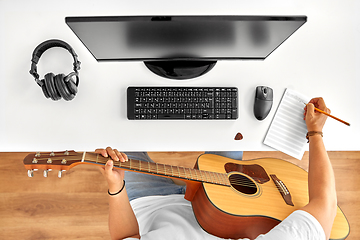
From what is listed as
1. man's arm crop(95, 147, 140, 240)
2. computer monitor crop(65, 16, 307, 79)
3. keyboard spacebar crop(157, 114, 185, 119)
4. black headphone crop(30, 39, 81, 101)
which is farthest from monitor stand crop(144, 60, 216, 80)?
man's arm crop(95, 147, 140, 240)

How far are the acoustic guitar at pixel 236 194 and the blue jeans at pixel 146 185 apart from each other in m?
0.14

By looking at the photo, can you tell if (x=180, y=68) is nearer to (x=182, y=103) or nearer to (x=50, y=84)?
(x=182, y=103)

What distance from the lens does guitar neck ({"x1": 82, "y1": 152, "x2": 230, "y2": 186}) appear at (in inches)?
25.7

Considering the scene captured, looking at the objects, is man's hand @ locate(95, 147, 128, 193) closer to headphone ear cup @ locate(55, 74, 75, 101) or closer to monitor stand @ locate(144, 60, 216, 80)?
headphone ear cup @ locate(55, 74, 75, 101)

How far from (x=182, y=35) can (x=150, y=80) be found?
1.07 feet

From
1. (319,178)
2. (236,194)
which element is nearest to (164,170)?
(236,194)

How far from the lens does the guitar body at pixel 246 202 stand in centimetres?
77

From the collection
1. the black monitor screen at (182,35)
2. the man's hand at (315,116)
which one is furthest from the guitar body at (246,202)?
the black monitor screen at (182,35)

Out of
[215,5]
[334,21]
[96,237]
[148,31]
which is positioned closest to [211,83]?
[215,5]

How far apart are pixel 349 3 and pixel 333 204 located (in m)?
0.78

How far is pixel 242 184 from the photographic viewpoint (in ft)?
2.79

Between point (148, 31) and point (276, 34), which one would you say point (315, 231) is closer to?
point (276, 34)

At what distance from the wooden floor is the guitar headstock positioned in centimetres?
Result: 68

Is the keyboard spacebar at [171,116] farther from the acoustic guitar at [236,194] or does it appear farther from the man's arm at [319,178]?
the man's arm at [319,178]
